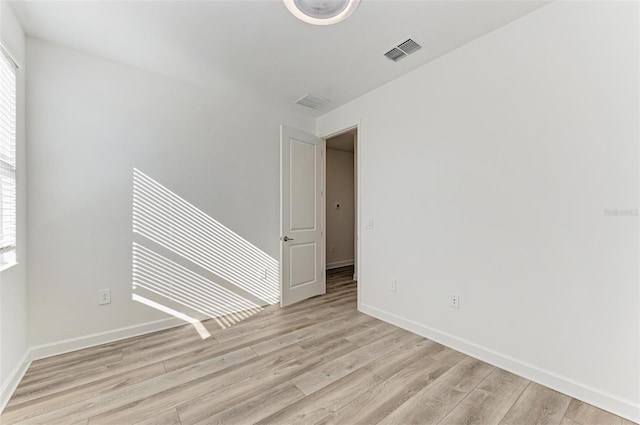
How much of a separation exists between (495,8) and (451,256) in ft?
6.22

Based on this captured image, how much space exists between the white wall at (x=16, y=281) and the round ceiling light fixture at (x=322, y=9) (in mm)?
1869

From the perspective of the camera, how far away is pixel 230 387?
182 centimetres

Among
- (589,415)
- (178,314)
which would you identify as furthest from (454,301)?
(178,314)

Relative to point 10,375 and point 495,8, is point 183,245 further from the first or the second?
point 495,8

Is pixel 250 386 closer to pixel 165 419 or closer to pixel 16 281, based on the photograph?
pixel 165 419

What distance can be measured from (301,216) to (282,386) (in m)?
2.09

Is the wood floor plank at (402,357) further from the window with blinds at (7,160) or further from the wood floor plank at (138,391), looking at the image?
the window with blinds at (7,160)

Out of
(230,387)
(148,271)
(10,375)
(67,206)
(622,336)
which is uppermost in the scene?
(67,206)

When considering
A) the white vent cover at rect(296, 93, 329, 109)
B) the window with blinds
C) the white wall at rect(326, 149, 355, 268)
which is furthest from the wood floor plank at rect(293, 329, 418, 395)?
the white wall at rect(326, 149, 355, 268)

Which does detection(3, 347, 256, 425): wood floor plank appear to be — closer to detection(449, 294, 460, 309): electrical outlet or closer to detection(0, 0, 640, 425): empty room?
detection(0, 0, 640, 425): empty room

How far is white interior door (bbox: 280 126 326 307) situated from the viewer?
335 cm

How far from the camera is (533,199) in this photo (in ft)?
6.32

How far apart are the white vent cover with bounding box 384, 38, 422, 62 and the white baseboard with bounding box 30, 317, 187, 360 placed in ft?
11.0

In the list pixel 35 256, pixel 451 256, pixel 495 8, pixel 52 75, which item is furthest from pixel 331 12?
pixel 35 256
